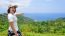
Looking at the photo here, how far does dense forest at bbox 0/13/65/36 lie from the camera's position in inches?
236

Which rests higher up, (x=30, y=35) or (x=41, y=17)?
(x=41, y=17)

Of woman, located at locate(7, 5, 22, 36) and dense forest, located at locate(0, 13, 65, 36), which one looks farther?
dense forest, located at locate(0, 13, 65, 36)

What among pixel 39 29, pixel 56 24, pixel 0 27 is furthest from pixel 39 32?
pixel 0 27

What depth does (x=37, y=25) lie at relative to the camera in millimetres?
6117

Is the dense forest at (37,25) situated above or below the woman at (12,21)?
below

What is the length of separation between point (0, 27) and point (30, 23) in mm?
717

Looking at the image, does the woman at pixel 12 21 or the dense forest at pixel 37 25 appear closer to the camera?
the woman at pixel 12 21

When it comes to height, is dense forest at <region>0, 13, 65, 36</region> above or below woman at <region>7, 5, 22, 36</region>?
below

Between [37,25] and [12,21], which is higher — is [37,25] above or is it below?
below

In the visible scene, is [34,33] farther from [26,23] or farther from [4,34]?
[4,34]

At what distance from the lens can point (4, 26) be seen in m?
6.03

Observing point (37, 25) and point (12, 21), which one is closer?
point (12, 21)

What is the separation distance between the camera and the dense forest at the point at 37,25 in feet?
19.6

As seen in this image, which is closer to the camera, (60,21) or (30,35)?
(30,35)
